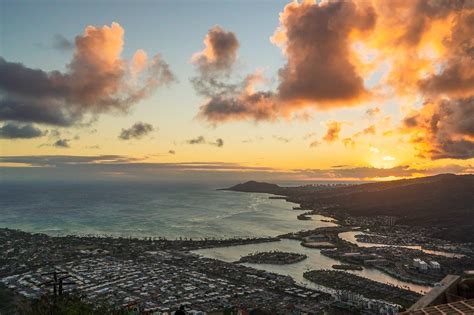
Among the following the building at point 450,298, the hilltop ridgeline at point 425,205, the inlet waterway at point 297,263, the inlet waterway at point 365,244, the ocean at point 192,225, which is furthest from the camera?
the hilltop ridgeline at point 425,205

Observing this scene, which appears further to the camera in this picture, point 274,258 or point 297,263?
point 274,258

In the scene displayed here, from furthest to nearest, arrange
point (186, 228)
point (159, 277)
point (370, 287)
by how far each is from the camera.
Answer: point (186, 228) → point (159, 277) → point (370, 287)

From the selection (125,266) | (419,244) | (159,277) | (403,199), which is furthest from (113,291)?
(403,199)

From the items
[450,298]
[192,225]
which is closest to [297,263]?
[192,225]

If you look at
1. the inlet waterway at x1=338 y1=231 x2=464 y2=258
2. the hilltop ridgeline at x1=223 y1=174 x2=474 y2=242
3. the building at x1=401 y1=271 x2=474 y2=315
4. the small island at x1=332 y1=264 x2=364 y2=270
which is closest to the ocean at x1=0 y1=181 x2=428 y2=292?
the small island at x1=332 y1=264 x2=364 y2=270

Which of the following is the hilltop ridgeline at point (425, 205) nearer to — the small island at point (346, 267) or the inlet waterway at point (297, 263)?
the inlet waterway at point (297, 263)

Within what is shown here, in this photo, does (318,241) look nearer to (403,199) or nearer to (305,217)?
(305,217)

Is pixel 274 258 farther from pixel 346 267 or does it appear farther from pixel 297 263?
pixel 346 267

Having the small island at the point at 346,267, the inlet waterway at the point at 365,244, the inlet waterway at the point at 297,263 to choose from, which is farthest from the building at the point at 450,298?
the inlet waterway at the point at 365,244
